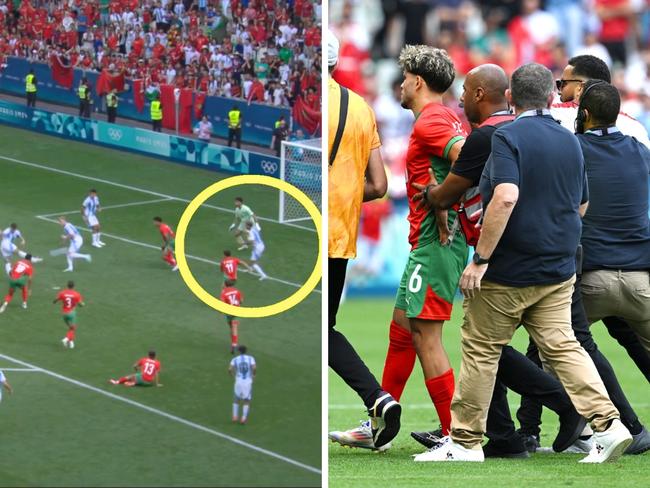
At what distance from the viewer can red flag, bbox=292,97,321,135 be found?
4492mm

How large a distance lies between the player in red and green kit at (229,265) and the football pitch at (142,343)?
40mm

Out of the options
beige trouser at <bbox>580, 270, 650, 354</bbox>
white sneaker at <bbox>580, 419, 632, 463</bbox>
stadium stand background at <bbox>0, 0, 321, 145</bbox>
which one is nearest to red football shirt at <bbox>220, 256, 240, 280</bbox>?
stadium stand background at <bbox>0, 0, 321, 145</bbox>

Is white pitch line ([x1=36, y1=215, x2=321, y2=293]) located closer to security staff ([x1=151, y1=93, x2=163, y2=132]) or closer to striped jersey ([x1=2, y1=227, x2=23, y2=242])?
striped jersey ([x1=2, y1=227, x2=23, y2=242])

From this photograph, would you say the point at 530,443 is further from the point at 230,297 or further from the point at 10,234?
the point at 10,234

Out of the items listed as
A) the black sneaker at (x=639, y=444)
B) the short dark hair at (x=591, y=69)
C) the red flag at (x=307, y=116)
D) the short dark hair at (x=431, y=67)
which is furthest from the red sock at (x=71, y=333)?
the short dark hair at (x=591, y=69)

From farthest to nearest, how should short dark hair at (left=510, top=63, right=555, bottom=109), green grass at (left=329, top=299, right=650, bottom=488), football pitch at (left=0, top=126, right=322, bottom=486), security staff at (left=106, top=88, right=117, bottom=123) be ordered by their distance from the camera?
short dark hair at (left=510, top=63, right=555, bottom=109) → green grass at (left=329, top=299, right=650, bottom=488) → security staff at (left=106, top=88, right=117, bottom=123) → football pitch at (left=0, top=126, right=322, bottom=486)

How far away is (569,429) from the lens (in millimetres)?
5738

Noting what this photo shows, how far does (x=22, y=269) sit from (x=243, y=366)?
0.95 metres

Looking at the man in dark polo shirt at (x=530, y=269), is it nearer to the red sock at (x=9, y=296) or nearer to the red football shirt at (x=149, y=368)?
the red football shirt at (x=149, y=368)

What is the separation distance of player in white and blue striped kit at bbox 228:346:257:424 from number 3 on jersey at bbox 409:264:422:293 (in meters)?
1.36

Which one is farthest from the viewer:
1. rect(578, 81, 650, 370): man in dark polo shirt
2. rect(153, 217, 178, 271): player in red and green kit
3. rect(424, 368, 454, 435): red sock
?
rect(578, 81, 650, 370): man in dark polo shirt

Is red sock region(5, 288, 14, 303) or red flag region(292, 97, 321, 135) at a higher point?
red flag region(292, 97, 321, 135)

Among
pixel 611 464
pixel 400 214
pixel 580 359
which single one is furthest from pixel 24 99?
pixel 400 214

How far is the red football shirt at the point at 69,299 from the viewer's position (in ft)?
15.3
